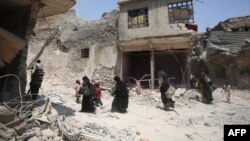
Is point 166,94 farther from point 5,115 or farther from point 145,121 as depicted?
Answer: point 5,115

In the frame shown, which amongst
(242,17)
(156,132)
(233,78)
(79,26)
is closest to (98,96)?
(156,132)

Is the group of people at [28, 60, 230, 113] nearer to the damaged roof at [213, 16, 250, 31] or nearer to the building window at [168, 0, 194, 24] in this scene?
the building window at [168, 0, 194, 24]

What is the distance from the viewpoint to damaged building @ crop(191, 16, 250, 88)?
17.4 m

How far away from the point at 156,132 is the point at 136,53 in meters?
10.6

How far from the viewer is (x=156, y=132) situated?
681cm

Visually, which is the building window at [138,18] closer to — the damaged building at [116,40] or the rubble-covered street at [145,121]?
the damaged building at [116,40]

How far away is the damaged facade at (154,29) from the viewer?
45.3 feet

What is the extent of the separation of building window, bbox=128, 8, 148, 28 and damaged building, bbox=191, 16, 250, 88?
23.7ft

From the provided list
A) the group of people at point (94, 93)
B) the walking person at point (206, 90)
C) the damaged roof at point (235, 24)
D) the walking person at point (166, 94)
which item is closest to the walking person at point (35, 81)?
the group of people at point (94, 93)

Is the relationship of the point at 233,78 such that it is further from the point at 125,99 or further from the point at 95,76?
the point at 125,99

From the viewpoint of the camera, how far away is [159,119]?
27.5ft

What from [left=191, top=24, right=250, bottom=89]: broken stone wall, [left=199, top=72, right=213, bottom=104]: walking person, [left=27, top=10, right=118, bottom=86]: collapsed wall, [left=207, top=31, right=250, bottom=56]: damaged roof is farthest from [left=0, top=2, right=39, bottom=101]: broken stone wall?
[left=207, top=31, right=250, bottom=56]: damaged roof

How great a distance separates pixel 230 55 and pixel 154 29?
7165 millimetres

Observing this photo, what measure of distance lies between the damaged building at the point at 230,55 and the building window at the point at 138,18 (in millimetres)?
7209
